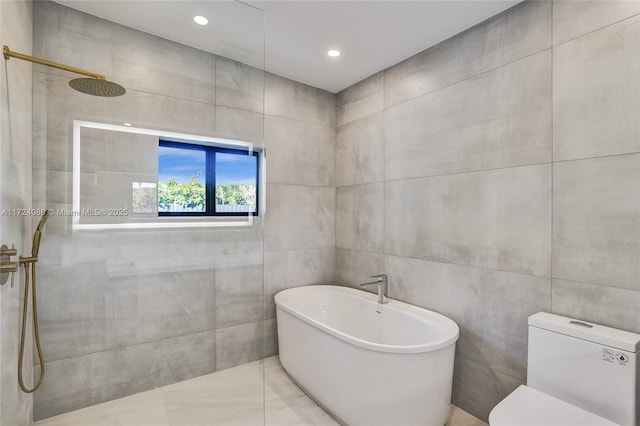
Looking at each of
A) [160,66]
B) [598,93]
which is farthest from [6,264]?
[598,93]

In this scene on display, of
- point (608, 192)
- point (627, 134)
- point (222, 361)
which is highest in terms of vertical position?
point (627, 134)

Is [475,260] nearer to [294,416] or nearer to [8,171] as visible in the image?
[294,416]

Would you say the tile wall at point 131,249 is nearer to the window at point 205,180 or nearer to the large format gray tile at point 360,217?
the window at point 205,180

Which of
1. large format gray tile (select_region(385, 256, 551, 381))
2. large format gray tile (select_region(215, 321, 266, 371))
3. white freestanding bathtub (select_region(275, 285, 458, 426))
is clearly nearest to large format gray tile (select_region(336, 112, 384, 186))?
large format gray tile (select_region(385, 256, 551, 381))

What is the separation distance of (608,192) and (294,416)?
7.49ft

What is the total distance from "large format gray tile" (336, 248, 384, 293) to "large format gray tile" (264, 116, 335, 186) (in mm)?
805

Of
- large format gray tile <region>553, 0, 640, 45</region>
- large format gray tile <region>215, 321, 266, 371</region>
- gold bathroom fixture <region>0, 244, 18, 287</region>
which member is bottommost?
large format gray tile <region>215, 321, 266, 371</region>

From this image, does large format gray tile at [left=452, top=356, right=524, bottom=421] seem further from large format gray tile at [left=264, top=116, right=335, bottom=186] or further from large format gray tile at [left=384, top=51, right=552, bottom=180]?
large format gray tile at [left=264, top=116, right=335, bottom=186]

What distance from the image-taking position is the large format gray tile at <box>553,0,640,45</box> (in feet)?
4.99

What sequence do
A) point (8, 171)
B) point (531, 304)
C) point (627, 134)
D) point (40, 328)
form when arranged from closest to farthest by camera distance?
1. point (8, 171)
2. point (627, 134)
3. point (40, 328)
4. point (531, 304)

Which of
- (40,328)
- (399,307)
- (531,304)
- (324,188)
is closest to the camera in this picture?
(40,328)

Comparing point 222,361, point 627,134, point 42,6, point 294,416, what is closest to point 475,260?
point 627,134

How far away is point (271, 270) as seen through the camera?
2982 millimetres

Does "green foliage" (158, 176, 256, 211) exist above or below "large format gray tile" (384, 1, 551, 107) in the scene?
below
